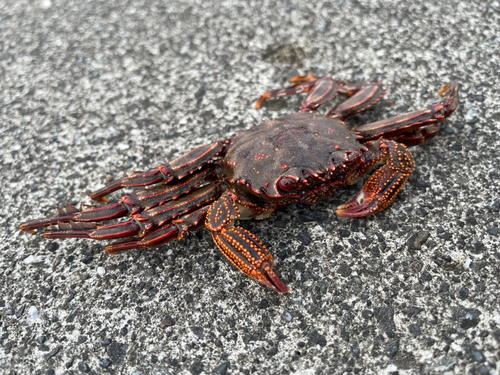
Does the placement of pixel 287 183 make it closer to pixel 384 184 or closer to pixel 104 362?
pixel 384 184

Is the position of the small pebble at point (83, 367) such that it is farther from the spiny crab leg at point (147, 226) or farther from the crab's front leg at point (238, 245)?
the crab's front leg at point (238, 245)

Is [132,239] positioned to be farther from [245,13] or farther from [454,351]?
[245,13]

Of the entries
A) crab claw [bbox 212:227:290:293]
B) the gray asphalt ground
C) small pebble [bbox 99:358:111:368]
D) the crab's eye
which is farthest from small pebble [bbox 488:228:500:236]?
small pebble [bbox 99:358:111:368]

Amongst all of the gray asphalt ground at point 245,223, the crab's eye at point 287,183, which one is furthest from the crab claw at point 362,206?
the crab's eye at point 287,183

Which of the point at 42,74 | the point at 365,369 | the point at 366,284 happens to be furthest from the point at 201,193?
the point at 42,74

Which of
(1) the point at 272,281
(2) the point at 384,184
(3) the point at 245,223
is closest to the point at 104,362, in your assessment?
(1) the point at 272,281

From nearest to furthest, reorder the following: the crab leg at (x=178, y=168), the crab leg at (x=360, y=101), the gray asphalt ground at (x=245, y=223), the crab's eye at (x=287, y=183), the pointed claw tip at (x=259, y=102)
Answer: the gray asphalt ground at (x=245, y=223)
the crab's eye at (x=287, y=183)
the crab leg at (x=178, y=168)
the crab leg at (x=360, y=101)
the pointed claw tip at (x=259, y=102)

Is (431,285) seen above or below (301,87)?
below
